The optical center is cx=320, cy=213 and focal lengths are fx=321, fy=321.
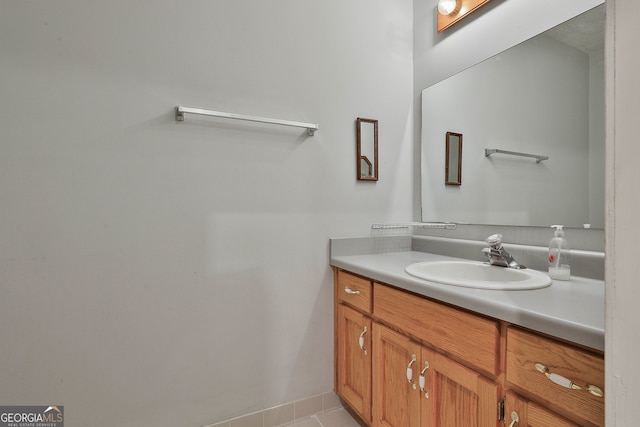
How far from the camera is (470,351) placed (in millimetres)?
913

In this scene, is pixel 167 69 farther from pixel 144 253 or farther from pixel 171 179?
pixel 144 253

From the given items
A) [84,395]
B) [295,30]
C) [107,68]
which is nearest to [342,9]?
[295,30]

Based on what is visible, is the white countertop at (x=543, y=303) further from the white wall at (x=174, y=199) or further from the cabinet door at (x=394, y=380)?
the white wall at (x=174, y=199)

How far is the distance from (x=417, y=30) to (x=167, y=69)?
1397 mm

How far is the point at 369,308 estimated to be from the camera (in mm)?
A: 1366

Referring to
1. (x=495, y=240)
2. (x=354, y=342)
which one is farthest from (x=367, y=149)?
(x=354, y=342)

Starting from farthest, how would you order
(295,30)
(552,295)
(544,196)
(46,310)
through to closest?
(295,30), (544,196), (46,310), (552,295)

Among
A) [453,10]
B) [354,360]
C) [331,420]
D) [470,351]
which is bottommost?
[331,420]

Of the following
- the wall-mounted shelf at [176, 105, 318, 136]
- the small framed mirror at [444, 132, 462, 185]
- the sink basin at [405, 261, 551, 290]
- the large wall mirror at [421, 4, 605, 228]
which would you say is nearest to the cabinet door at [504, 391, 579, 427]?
the sink basin at [405, 261, 551, 290]

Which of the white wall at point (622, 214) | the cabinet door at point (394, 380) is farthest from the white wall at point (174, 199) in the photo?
the white wall at point (622, 214)

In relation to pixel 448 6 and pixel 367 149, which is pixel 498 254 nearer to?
pixel 367 149

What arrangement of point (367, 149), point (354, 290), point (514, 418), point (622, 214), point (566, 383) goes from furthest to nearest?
point (367, 149) → point (354, 290) → point (514, 418) → point (566, 383) → point (622, 214)

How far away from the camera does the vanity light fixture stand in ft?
5.10

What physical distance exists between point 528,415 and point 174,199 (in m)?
1.36
